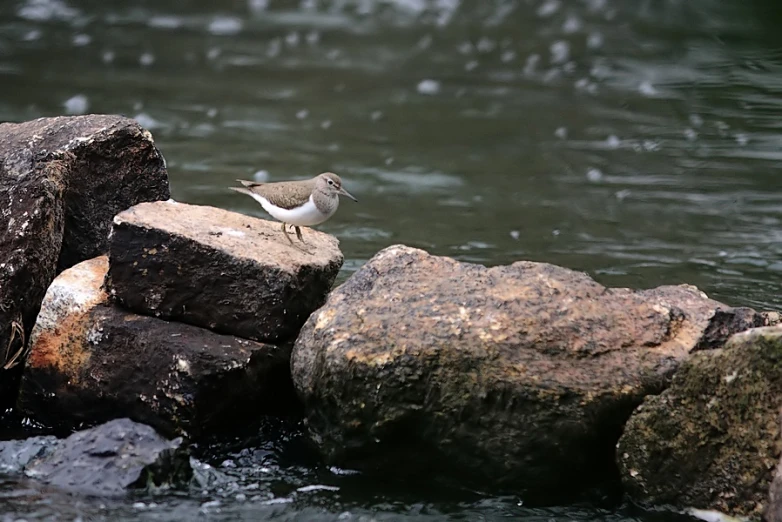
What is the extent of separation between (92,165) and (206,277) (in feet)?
3.47

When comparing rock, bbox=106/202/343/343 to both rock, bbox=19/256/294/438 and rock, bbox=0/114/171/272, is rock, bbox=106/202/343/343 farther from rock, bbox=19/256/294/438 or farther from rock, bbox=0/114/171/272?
rock, bbox=0/114/171/272

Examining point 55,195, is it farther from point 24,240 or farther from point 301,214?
point 301,214

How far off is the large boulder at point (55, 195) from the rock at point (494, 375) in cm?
150

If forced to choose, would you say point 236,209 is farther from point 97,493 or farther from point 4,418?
point 97,493

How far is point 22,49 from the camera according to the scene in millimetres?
13609

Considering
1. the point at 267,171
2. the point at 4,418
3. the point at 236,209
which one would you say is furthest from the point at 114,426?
the point at 267,171

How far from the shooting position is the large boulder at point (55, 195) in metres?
5.19

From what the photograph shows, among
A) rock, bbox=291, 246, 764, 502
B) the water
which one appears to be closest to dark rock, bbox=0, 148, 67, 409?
rock, bbox=291, 246, 764, 502

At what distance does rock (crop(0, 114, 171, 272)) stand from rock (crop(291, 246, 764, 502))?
1.60 meters

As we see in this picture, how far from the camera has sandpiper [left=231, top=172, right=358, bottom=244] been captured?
5.52m

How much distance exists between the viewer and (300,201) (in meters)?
5.53

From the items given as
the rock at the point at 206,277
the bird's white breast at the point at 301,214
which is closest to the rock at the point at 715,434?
the rock at the point at 206,277

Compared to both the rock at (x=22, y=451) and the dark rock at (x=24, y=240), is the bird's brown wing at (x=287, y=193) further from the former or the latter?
the rock at (x=22, y=451)

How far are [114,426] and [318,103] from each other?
25.8 ft
